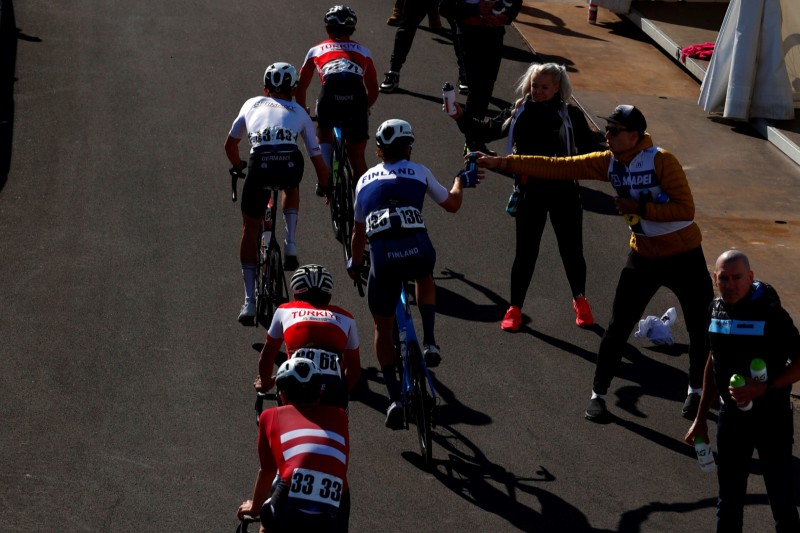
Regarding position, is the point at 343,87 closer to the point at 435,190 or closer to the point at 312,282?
the point at 435,190

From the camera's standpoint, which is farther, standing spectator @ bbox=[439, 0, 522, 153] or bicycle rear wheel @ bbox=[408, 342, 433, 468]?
standing spectator @ bbox=[439, 0, 522, 153]

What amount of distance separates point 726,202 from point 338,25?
16.2 feet

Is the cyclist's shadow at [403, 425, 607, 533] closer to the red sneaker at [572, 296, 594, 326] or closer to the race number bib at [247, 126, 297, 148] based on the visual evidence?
the red sneaker at [572, 296, 594, 326]

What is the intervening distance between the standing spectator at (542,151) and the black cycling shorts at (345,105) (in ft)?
5.64

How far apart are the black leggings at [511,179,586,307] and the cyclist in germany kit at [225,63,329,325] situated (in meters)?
1.84

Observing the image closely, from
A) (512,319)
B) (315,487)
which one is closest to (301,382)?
(315,487)

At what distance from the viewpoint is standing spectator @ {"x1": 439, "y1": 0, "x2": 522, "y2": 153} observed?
1478 centimetres

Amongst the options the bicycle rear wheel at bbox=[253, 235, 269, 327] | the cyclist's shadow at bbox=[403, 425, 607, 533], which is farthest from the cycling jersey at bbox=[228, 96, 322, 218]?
the cyclist's shadow at bbox=[403, 425, 607, 533]

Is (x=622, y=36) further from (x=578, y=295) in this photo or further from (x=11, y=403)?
(x=11, y=403)

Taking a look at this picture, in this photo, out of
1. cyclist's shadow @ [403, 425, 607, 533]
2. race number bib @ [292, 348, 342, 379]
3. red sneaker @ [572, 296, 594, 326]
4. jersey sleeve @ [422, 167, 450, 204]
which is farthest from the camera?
red sneaker @ [572, 296, 594, 326]

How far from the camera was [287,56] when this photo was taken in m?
17.2

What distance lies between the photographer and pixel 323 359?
24.4 feet

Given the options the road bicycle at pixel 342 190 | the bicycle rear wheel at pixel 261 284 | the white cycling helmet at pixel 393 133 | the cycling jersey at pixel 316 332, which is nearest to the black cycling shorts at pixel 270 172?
the bicycle rear wheel at pixel 261 284

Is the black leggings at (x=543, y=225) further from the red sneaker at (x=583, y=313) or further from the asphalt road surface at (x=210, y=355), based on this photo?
the asphalt road surface at (x=210, y=355)
